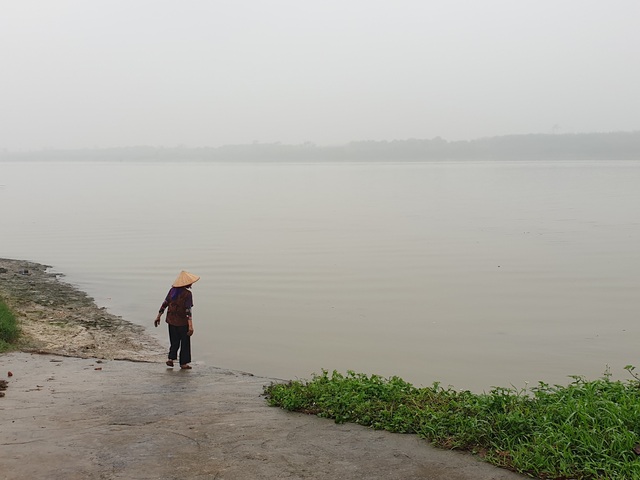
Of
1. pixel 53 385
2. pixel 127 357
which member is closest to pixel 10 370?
pixel 53 385

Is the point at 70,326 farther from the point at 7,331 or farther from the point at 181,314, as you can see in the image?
the point at 181,314

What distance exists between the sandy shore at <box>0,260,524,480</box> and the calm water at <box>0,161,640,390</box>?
114 inches

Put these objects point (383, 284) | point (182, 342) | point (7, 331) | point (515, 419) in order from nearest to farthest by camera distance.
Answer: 1. point (515, 419)
2. point (182, 342)
3. point (7, 331)
4. point (383, 284)

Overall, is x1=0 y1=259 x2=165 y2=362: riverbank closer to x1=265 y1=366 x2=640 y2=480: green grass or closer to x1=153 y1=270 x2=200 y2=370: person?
x1=153 y1=270 x2=200 y2=370: person

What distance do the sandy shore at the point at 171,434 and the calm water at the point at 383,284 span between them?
290 centimetres

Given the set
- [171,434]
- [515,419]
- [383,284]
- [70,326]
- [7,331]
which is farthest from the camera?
[383,284]

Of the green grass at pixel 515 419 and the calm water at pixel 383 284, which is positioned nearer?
the green grass at pixel 515 419

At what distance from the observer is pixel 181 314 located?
938cm

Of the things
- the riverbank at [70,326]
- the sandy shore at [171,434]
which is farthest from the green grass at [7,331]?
the sandy shore at [171,434]

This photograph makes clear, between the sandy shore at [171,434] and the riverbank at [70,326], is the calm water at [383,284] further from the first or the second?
the sandy shore at [171,434]

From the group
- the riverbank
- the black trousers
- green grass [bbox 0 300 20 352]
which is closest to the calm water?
the riverbank

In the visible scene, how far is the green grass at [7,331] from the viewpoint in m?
10.4

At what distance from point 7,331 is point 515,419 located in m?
8.45

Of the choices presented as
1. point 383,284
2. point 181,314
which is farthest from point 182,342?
point 383,284
